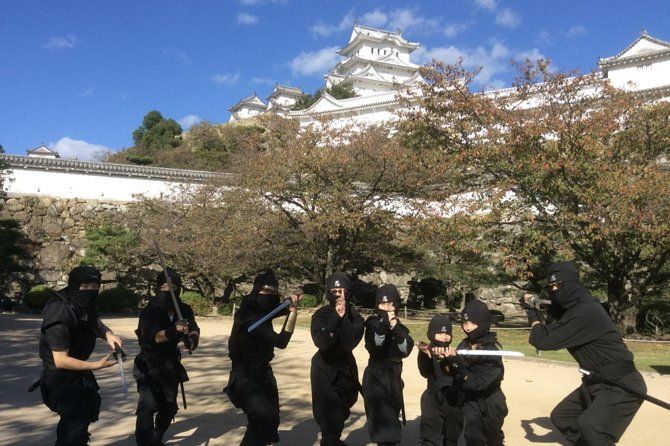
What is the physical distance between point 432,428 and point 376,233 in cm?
1646

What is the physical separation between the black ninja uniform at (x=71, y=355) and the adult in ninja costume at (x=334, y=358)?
1842mm

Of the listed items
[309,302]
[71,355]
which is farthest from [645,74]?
[71,355]

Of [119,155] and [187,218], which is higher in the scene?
[119,155]

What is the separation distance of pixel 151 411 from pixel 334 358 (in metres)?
1.69

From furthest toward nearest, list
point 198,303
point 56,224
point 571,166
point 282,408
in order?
1. point 56,224
2. point 198,303
3. point 571,166
4. point 282,408

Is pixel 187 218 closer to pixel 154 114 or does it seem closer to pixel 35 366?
pixel 35 366

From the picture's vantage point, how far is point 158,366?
5.26 meters

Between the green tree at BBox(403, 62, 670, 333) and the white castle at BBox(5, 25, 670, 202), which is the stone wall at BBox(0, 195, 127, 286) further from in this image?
the green tree at BBox(403, 62, 670, 333)

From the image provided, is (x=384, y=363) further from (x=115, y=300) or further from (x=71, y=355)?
(x=115, y=300)

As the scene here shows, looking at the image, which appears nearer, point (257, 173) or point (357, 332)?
point (357, 332)

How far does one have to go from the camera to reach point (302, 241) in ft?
68.8

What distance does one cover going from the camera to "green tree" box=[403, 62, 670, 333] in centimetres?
1403

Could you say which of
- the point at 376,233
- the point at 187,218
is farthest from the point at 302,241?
the point at 187,218

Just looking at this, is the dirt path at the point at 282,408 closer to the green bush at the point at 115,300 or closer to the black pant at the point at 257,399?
the black pant at the point at 257,399
